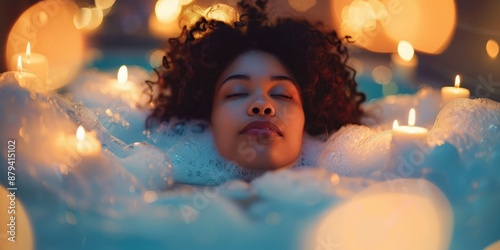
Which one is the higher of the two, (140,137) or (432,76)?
(432,76)

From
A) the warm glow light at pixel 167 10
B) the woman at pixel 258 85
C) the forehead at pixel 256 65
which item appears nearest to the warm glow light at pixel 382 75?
the woman at pixel 258 85

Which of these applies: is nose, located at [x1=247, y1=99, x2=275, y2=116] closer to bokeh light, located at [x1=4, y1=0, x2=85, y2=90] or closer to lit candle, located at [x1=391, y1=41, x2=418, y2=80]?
bokeh light, located at [x1=4, y1=0, x2=85, y2=90]

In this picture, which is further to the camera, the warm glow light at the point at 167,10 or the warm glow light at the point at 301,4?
the warm glow light at the point at 167,10

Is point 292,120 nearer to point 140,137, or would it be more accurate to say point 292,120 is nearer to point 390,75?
point 140,137

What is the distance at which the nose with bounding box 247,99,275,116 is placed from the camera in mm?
1303

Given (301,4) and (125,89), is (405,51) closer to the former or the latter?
(301,4)

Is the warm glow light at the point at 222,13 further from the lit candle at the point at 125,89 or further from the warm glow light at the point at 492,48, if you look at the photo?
the warm glow light at the point at 492,48

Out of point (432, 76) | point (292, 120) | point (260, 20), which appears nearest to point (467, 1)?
point (432, 76)

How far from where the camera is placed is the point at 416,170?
3.33 ft

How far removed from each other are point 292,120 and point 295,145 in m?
0.06

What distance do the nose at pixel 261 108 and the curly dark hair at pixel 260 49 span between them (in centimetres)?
21

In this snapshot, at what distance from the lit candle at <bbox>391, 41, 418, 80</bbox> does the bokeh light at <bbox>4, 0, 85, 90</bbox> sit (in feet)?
4.28

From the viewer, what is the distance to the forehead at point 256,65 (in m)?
1.39

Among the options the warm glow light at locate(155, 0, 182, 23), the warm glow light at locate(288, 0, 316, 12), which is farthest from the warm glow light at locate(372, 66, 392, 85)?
the warm glow light at locate(155, 0, 182, 23)
